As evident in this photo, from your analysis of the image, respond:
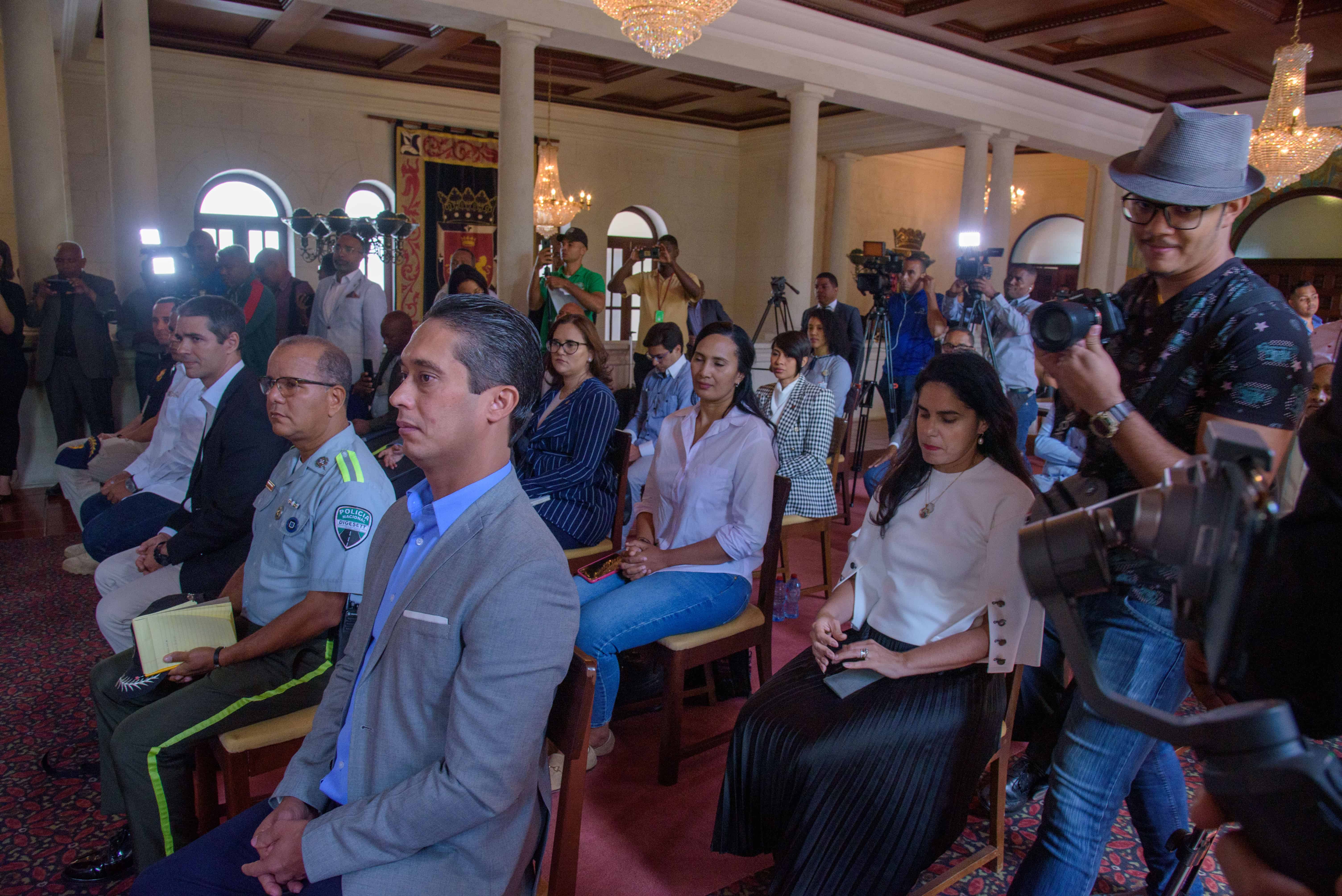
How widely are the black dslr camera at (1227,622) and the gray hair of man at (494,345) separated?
84cm

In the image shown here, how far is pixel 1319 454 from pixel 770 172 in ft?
39.5

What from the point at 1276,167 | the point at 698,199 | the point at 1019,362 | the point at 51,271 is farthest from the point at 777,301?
the point at 698,199

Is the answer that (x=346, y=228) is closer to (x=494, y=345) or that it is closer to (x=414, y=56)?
(x=414, y=56)

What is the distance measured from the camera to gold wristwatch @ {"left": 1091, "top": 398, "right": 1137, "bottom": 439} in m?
1.29

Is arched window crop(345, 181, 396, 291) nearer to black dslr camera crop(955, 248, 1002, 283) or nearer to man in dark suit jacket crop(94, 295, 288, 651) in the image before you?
black dslr camera crop(955, 248, 1002, 283)

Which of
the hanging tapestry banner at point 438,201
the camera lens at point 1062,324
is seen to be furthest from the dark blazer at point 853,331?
the hanging tapestry banner at point 438,201

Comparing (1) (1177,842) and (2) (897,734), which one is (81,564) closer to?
(2) (897,734)

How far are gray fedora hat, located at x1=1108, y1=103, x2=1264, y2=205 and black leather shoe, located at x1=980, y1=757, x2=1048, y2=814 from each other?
1440mm

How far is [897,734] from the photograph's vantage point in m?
1.61

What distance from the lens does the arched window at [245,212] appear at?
29.2 ft

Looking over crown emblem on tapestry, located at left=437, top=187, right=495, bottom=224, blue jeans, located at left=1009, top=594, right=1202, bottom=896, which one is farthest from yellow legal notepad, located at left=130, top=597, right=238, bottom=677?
crown emblem on tapestry, located at left=437, top=187, right=495, bottom=224

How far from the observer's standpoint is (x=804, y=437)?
3.54m

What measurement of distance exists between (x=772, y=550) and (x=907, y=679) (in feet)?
2.48

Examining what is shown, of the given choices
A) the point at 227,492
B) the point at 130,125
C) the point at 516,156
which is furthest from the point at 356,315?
the point at 227,492
